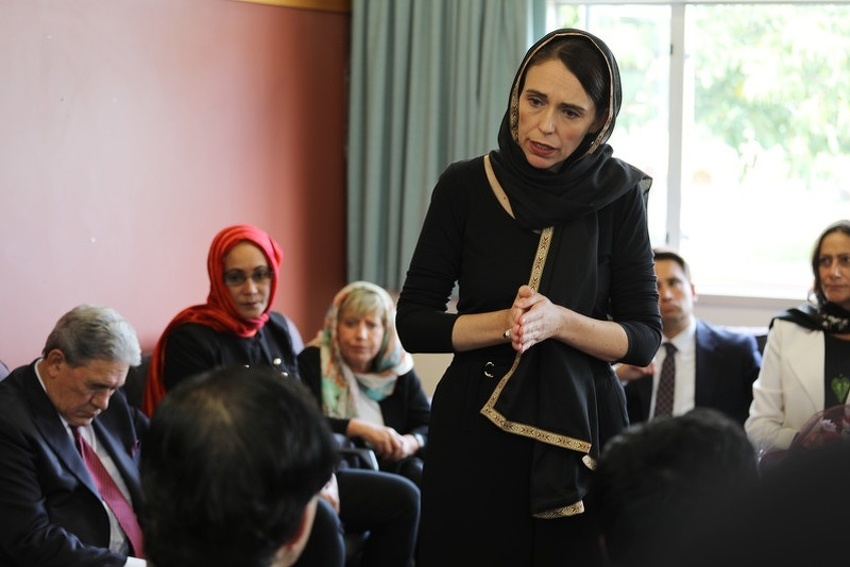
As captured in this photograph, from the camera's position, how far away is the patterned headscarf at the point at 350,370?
397 cm

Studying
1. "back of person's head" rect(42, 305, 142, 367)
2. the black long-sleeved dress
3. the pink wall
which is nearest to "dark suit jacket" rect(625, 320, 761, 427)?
the pink wall

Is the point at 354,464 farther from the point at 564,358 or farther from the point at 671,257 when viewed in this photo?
the point at 564,358

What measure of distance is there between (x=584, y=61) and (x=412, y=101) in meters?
3.08

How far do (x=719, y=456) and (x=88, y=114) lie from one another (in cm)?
294

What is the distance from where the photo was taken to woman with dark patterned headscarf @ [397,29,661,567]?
2.00 m

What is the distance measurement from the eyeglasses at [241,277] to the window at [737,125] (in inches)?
79.4

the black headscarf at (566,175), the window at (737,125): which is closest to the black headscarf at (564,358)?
the black headscarf at (566,175)

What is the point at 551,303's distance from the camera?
1.95 meters

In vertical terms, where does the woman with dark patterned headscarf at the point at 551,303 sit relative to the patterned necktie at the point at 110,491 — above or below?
above

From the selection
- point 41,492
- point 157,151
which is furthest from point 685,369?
point 41,492

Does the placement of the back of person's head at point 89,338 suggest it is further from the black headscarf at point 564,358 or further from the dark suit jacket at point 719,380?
the dark suit jacket at point 719,380

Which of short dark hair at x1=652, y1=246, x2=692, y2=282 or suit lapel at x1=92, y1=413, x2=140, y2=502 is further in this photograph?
short dark hair at x1=652, y1=246, x2=692, y2=282

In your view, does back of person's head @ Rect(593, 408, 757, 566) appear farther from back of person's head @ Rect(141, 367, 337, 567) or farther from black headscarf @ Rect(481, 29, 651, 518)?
black headscarf @ Rect(481, 29, 651, 518)

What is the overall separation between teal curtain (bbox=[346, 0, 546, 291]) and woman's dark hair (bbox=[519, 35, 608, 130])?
9.43 feet
